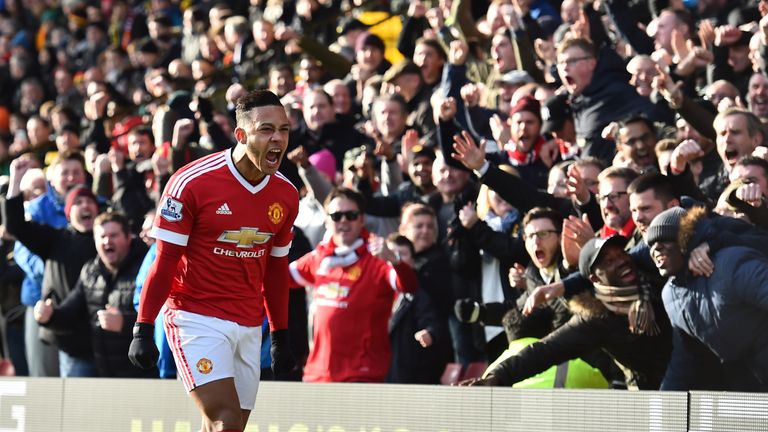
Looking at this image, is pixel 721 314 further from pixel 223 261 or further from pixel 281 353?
pixel 223 261

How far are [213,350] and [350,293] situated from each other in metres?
2.90

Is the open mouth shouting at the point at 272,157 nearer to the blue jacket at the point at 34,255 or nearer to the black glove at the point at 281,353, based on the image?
the black glove at the point at 281,353

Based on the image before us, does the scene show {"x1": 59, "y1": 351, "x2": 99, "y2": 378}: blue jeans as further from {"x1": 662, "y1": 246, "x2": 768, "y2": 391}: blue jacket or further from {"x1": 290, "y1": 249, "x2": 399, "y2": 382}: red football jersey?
{"x1": 662, "y1": 246, "x2": 768, "y2": 391}: blue jacket

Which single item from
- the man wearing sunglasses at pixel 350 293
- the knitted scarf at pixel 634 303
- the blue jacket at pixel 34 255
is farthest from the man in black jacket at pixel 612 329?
the blue jacket at pixel 34 255

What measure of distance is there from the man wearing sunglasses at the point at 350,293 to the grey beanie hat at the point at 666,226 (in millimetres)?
2311

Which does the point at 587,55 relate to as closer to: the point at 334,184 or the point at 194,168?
the point at 334,184

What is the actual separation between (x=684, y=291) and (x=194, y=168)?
8.88 ft

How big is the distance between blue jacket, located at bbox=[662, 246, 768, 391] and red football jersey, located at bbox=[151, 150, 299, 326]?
223 cm

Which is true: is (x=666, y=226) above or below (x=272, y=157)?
below

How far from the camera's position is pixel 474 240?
9.32 m

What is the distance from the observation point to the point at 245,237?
6.91 m

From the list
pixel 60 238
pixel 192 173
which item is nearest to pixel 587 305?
pixel 192 173

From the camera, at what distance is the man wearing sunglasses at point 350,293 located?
9445 mm

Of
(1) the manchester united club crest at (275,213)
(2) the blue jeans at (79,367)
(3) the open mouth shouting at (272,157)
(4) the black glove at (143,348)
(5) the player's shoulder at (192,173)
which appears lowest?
(2) the blue jeans at (79,367)
